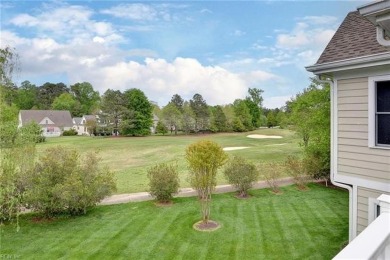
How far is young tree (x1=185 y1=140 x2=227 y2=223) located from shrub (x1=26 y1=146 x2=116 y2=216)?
3226 millimetres

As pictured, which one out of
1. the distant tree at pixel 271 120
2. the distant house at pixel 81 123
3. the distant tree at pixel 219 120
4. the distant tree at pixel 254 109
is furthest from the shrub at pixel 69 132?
the distant tree at pixel 271 120

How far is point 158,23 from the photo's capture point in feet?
32.9

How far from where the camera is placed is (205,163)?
783 centimetres

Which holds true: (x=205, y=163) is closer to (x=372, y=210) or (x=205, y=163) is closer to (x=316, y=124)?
(x=372, y=210)

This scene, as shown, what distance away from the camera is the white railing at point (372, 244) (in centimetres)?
111

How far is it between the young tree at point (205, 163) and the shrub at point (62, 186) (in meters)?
3.23

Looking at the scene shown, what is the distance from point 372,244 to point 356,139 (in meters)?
4.39

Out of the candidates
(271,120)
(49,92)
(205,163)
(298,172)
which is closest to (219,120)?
(271,120)

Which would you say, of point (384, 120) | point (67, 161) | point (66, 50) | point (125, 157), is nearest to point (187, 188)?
point (67, 161)

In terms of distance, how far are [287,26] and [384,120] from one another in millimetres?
11718

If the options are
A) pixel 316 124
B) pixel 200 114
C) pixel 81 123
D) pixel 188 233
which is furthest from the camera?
pixel 81 123

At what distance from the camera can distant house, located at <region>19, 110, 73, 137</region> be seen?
4519 centimetres

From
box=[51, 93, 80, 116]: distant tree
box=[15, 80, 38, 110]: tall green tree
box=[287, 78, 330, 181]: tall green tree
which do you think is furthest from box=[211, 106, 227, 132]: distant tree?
box=[15, 80, 38, 110]: tall green tree

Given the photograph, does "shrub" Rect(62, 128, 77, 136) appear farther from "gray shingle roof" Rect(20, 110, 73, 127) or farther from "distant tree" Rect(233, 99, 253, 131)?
"distant tree" Rect(233, 99, 253, 131)
